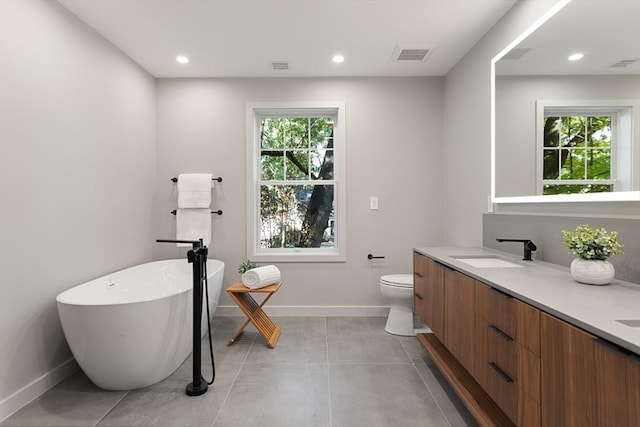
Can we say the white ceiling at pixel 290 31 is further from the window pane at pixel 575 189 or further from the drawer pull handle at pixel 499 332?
the drawer pull handle at pixel 499 332

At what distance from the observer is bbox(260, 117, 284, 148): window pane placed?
143 inches

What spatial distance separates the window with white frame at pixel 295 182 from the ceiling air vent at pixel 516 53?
1.75 metres

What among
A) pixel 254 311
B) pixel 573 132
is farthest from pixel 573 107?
pixel 254 311

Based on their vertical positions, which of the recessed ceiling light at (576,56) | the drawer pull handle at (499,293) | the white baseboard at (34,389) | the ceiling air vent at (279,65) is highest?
the ceiling air vent at (279,65)

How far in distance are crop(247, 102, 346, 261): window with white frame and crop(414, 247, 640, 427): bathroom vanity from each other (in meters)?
1.71

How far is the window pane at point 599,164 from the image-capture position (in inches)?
59.3

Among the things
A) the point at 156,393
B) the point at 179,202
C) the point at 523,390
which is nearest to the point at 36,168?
the point at 179,202

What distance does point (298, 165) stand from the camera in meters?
3.62

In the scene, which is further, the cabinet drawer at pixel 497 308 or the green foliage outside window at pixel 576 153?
the green foliage outside window at pixel 576 153

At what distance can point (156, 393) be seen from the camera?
2.02 metres

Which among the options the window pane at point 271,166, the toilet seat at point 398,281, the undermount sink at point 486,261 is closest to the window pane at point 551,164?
the undermount sink at point 486,261

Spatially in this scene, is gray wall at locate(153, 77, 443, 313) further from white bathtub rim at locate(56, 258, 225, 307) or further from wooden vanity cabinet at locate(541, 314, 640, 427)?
wooden vanity cabinet at locate(541, 314, 640, 427)

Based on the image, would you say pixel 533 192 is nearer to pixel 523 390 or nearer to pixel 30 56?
pixel 523 390

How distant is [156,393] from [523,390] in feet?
6.53
